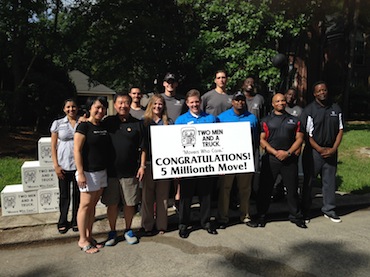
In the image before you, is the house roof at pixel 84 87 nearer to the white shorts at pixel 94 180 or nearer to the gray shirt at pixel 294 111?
the gray shirt at pixel 294 111

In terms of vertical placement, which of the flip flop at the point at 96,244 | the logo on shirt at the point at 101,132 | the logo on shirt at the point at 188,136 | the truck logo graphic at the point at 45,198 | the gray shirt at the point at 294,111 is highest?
the gray shirt at the point at 294,111

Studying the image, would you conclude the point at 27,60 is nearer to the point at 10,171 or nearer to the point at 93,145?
the point at 10,171

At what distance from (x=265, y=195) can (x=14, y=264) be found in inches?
135

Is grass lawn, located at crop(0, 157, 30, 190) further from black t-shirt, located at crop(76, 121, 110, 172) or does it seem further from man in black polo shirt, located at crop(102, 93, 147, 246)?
black t-shirt, located at crop(76, 121, 110, 172)

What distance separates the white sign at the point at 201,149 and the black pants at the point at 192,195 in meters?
0.13

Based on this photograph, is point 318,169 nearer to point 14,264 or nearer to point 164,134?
point 164,134

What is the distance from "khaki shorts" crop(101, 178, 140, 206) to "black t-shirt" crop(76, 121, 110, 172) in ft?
1.07

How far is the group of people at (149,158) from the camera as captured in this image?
3996mm

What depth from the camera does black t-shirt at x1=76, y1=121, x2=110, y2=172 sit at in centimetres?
384

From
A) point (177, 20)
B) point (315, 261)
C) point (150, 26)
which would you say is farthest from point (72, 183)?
point (177, 20)

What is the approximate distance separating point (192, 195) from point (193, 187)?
114mm

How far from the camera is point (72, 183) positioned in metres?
4.71

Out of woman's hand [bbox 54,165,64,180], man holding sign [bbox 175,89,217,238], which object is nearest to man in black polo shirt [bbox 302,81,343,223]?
man holding sign [bbox 175,89,217,238]

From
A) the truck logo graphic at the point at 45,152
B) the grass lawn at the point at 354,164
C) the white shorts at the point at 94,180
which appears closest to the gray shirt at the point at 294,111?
the grass lawn at the point at 354,164
